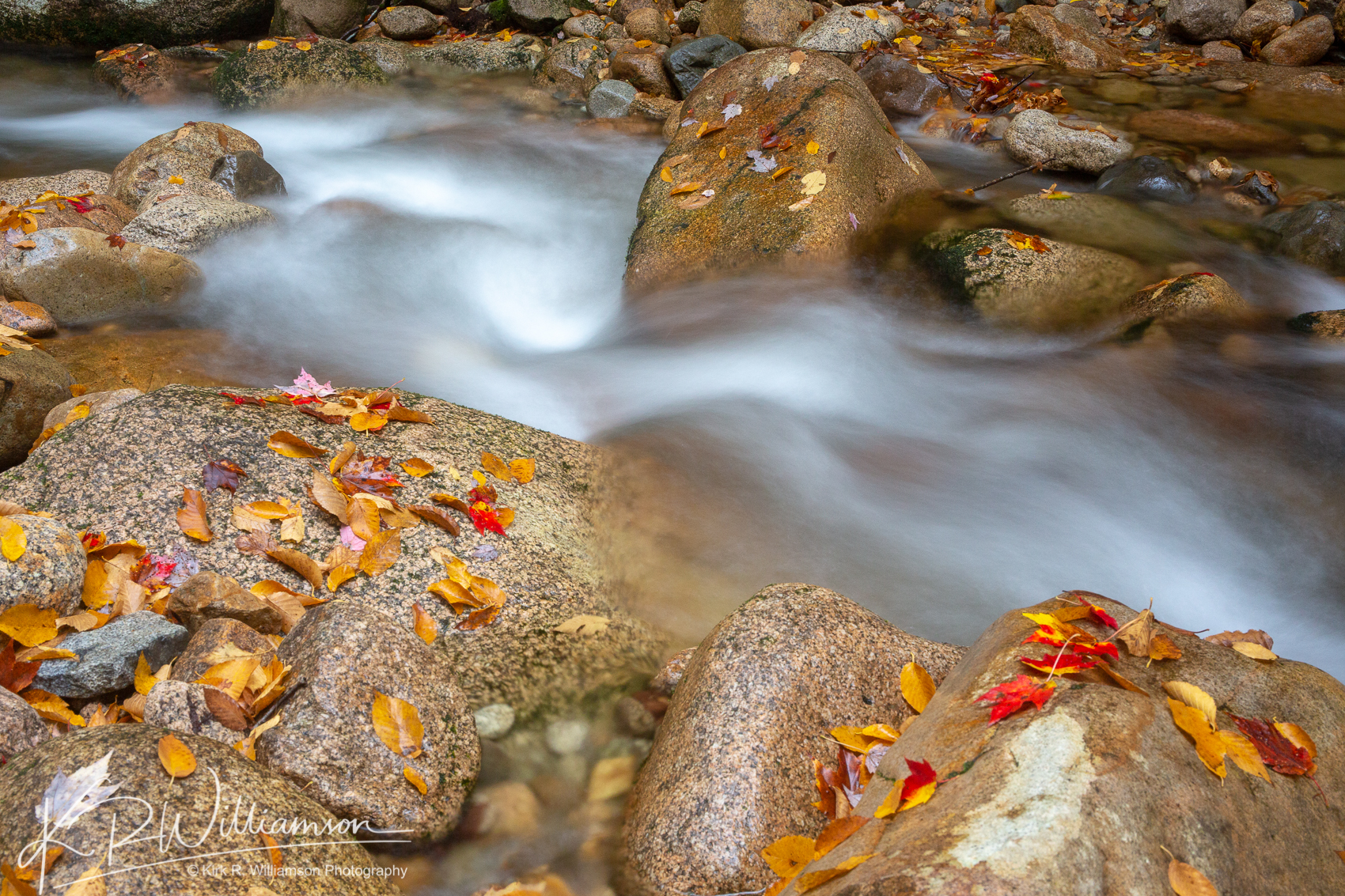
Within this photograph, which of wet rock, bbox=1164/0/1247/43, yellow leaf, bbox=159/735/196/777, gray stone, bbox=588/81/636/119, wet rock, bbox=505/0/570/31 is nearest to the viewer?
yellow leaf, bbox=159/735/196/777

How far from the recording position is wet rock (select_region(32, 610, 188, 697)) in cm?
274

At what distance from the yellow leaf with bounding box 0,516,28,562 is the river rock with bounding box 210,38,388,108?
903cm

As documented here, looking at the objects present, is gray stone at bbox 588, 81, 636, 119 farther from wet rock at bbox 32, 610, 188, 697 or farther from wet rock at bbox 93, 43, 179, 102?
wet rock at bbox 32, 610, 188, 697

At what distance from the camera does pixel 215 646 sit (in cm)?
282

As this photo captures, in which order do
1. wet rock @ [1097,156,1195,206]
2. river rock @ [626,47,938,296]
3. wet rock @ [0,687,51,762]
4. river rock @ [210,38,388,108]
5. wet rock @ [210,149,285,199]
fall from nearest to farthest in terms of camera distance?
wet rock @ [0,687,51,762], river rock @ [626,47,938,296], wet rock @ [1097,156,1195,206], wet rock @ [210,149,285,199], river rock @ [210,38,388,108]

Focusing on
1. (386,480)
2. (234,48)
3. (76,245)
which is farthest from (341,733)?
(234,48)

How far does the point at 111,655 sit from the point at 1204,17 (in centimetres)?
1361

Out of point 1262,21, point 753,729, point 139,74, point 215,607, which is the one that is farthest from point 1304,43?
point 139,74

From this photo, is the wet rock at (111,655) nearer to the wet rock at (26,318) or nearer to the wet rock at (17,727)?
the wet rock at (17,727)

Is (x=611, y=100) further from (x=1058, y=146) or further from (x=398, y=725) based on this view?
(x=398, y=725)

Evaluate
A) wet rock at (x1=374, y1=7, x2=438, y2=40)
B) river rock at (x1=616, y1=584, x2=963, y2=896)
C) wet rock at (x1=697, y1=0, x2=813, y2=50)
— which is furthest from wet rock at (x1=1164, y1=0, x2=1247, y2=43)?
river rock at (x1=616, y1=584, x2=963, y2=896)

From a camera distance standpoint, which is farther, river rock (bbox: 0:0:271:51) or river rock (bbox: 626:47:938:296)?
river rock (bbox: 0:0:271:51)

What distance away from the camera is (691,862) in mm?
2594

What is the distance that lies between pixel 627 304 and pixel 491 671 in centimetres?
387
